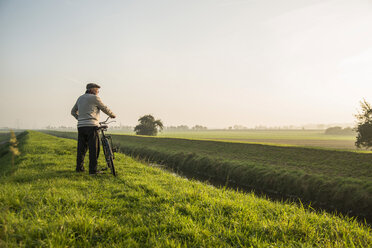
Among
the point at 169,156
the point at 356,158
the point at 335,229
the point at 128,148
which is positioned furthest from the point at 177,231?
the point at 128,148

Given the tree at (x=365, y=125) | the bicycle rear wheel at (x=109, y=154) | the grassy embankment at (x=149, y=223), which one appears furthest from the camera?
the tree at (x=365, y=125)

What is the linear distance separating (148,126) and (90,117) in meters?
54.7

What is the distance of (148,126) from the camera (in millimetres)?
60688

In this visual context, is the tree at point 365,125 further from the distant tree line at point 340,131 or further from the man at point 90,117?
the distant tree line at point 340,131

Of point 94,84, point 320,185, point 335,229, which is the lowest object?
point 320,185

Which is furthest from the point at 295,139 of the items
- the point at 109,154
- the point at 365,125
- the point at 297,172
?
the point at 109,154

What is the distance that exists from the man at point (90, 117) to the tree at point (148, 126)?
54165 mm

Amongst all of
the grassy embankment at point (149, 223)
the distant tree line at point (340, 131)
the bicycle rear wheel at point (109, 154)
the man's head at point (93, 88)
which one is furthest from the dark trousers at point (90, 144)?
the distant tree line at point (340, 131)

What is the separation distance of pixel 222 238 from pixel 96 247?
6.32 feet

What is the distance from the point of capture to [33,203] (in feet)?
12.7

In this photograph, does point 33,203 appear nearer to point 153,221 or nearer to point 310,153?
point 153,221

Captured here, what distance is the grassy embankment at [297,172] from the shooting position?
1005 centimetres

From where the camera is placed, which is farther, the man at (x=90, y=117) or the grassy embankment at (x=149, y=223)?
the man at (x=90, y=117)

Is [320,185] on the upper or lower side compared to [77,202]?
lower
